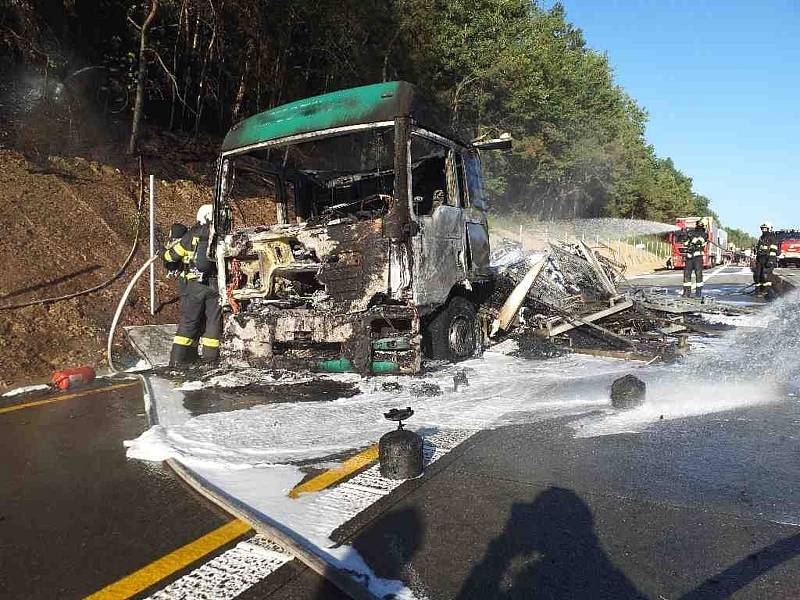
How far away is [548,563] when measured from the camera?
214 centimetres

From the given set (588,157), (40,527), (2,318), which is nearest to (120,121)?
(2,318)

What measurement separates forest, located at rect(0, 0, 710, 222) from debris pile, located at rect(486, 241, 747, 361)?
6.89 ft

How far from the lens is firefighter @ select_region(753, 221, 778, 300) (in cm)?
1364

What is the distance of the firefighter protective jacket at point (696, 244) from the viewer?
12727 millimetres

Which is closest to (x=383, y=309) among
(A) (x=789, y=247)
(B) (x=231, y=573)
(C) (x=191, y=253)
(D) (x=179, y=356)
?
(C) (x=191, y=253)

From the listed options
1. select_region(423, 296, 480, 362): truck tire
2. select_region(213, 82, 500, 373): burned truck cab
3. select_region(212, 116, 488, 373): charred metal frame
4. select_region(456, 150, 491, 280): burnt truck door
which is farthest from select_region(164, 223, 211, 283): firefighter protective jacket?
select_region(456, 150, 491, 280): burnt truck door

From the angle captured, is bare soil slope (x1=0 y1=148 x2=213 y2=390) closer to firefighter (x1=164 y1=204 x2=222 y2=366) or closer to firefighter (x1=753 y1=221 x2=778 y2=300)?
firefighter (x1=164 y1=204 x2=222 y2=366)

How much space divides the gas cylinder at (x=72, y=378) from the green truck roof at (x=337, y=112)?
2.62 m

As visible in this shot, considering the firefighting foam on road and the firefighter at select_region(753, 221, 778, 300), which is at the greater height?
the firefighter at select_region(753, 221, 778, 300)

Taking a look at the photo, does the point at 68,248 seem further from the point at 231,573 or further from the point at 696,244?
the point at 696,244

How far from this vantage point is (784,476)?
2.91 m

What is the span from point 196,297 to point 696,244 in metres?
11.3

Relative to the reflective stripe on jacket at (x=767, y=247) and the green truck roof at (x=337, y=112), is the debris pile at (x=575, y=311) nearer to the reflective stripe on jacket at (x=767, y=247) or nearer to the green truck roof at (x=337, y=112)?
the green truck roof at (x=337, y=112)

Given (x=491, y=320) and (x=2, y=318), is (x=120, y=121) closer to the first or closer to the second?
(x=2, y=318)
